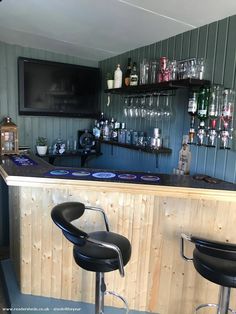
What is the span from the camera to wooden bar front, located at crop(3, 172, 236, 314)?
1730 mm

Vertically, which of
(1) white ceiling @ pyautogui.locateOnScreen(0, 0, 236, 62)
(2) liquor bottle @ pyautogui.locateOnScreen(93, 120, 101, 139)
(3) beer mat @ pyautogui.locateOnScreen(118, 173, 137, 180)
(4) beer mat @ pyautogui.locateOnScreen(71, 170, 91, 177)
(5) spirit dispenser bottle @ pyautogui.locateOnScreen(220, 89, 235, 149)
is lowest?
(3) beer mat @ pyautogui.locateOnScreen(118, 173, 137, 180)

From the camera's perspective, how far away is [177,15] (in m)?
1.93

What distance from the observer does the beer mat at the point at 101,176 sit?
183 centimetres

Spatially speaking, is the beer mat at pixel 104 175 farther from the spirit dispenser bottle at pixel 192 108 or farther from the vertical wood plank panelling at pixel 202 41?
the vertical wood plank panelling at pixel 202 41

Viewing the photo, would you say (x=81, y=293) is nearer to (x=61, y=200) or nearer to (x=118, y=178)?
(x=61, y=200)

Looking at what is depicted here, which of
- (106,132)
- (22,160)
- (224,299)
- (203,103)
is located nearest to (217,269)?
(224,299)

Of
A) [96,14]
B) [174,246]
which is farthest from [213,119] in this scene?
[96,14]

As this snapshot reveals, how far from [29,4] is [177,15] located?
1.05m

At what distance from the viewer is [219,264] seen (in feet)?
4.43

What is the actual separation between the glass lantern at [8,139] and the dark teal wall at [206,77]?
117 cm

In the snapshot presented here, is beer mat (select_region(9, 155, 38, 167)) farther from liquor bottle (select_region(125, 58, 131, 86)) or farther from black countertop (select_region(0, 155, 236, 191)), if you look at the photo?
liquor bottle (select_region(125, 58, 131, 86))

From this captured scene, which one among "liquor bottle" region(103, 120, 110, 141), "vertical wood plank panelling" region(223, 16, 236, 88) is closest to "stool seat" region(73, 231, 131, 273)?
"vertical wood plank panelling" region(223, 16, 236, 88)

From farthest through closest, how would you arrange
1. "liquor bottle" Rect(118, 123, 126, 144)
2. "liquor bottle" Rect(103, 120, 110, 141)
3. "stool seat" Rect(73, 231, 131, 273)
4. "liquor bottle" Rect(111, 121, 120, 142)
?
"liquor bottle" Rect(103, 120, 110, 141) → "liquor bottle" Rect(111, 121, 120, 142) → "liquor bottle" Rect(118, 123, 126, 144) → "stool seat" Rect(73, 231, 131, 273)

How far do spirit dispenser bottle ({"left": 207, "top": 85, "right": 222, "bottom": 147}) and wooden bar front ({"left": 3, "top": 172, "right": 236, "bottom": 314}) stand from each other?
540mm
